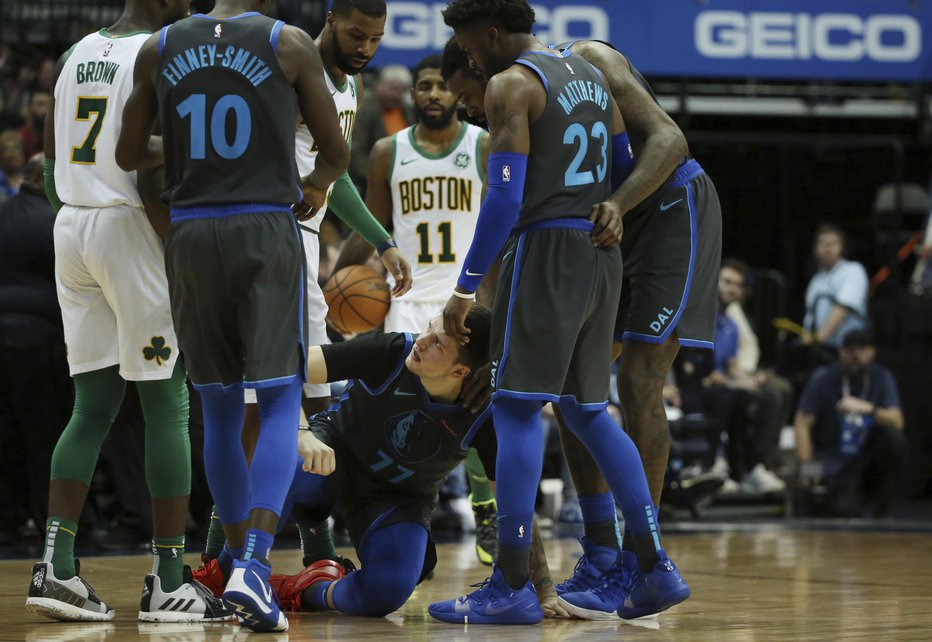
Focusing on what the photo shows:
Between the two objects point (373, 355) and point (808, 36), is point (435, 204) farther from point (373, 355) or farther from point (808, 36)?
point (808, 36)

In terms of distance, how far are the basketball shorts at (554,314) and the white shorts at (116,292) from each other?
3.68 feet

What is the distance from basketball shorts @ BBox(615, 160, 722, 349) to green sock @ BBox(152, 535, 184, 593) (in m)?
1.70

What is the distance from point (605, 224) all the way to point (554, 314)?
0.35m

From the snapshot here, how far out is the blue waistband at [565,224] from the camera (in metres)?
4.53

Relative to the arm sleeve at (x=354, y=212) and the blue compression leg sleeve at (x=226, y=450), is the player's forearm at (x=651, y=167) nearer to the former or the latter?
the arm sleeve at (x=354, y=212)

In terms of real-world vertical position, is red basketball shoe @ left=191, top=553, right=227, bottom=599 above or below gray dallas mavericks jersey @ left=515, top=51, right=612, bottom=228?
below

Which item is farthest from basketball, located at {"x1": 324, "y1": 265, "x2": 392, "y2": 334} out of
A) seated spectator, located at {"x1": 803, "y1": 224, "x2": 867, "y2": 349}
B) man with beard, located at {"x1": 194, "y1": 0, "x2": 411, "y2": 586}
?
seated spectator, located at {"x1": 803, "y1": 224, "x2": 867, "y2": 349}

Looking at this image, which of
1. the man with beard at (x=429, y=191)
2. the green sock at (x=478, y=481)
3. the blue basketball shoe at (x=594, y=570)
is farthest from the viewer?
the man with beard at (x=429, y=191)

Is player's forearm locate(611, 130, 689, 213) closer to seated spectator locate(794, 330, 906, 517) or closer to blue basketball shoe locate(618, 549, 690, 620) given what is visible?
blue basketball shoe locate(618, 549, 690, 620)

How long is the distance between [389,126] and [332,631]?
650cm

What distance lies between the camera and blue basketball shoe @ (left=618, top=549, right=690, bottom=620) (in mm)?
4484

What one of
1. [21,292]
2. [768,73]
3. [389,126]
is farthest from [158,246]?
[768,73]

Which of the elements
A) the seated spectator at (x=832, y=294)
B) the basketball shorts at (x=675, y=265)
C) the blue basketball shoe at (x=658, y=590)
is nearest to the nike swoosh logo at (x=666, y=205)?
the basketball shorts at (x=675, y=265)

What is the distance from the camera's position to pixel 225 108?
4.22 meters
